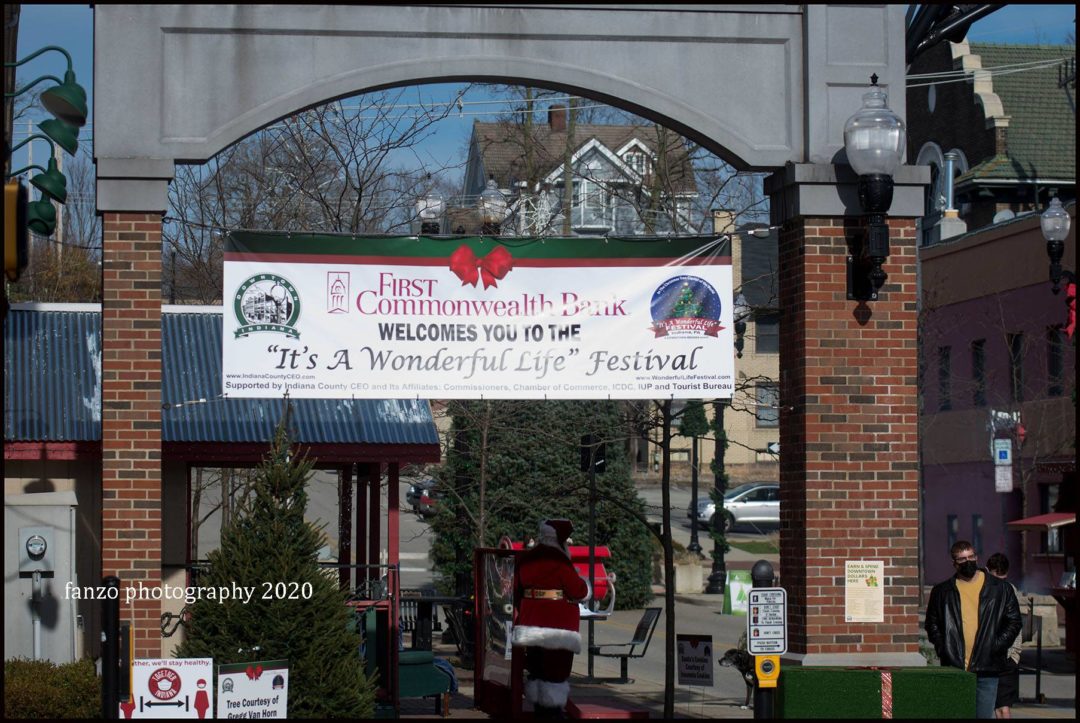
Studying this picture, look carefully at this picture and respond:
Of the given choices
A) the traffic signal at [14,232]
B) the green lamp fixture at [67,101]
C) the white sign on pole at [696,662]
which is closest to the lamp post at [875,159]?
the white sign on pole at [696,662]

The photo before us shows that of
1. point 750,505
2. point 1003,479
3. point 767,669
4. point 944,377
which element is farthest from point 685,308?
point 750,505

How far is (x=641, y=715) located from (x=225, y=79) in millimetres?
6154

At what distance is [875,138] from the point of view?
10680 millimetres

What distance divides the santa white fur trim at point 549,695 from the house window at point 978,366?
77.6 feet

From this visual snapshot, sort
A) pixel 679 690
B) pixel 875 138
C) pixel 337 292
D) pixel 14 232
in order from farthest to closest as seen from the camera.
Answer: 1. pixel 679 690
2. pixel 337 292
3. pixel 875 138
4. pixel 14 232

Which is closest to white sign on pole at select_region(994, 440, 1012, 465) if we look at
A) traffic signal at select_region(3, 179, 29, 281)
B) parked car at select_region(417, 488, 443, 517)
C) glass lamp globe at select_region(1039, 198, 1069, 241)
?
glass lamp globe at select_region(1039, 198, 1069, 241)

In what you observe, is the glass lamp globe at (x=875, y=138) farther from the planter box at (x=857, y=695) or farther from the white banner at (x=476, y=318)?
the planter box at (x=857, y=695)

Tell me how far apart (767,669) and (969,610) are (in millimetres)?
1918

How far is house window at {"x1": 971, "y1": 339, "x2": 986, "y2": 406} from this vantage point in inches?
1314

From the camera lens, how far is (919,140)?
135 feet

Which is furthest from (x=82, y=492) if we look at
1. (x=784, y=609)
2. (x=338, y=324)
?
(x=784, y=609)

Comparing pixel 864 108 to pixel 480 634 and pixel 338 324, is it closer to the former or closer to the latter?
pixel 338 324

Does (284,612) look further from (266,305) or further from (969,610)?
(969,610)

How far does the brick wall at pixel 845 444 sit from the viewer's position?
35.7ft
